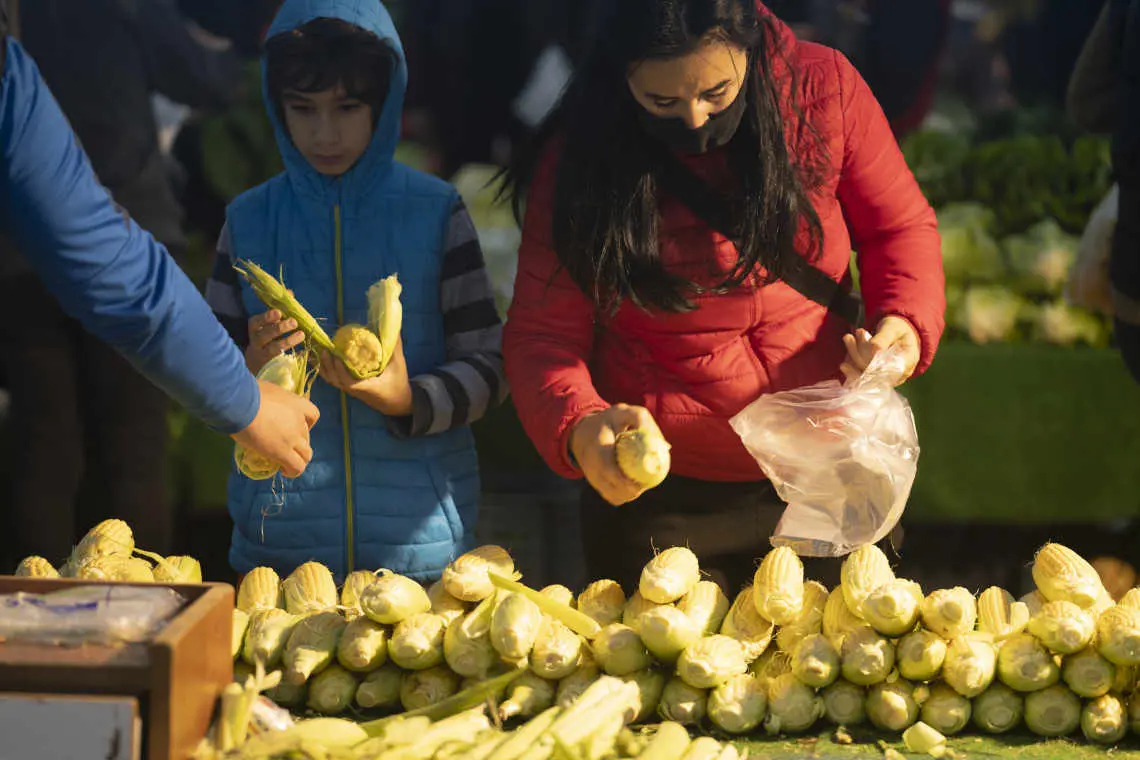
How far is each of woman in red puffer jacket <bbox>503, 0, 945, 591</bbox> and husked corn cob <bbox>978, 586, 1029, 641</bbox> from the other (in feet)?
1.44

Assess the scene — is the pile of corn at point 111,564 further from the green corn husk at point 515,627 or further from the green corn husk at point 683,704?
the green corn husk at point 683,704

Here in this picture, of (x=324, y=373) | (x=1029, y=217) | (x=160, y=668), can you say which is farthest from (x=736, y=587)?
(x=1029, y=217)

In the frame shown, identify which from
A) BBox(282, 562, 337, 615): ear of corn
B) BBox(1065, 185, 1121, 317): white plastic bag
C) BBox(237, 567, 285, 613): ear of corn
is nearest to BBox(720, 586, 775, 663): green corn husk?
BBox(282, 562, 337, 615): ear of corn

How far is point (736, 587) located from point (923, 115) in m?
2.55

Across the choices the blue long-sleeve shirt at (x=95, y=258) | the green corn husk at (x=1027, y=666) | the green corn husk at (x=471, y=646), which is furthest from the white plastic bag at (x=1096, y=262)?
the blue long-sleeve shirt at (x=95, y=258)

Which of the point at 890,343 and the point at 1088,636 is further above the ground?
the point at 890,343

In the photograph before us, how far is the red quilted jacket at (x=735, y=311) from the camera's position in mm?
2232

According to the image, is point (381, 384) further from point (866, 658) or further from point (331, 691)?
point (866, 658)

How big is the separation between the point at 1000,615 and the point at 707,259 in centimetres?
76

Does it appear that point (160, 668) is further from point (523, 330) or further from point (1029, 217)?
point (1029, 217)

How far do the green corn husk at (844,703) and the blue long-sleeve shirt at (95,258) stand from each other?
99cm

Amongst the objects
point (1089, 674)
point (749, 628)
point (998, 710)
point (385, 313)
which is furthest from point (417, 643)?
point (1089, 674)

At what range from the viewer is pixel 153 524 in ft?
11.6

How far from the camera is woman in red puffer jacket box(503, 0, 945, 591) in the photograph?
7.00ft
